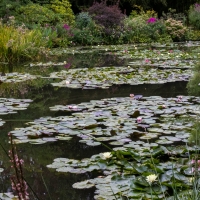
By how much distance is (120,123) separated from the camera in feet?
11.8

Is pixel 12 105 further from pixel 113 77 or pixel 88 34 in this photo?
pixel 88 34

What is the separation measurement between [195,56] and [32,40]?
4.10m

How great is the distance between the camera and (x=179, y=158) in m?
2.64

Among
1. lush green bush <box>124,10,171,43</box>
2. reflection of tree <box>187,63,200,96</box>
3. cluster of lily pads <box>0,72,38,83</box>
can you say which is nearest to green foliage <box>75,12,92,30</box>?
lush green bush <box>124,10,171,43</box>

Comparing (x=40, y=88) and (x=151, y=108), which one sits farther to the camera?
(x=40, y=88)

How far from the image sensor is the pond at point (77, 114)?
2.55m

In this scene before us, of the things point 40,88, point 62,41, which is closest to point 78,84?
point 40,88

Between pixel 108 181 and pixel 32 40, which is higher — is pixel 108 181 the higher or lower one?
the lower one

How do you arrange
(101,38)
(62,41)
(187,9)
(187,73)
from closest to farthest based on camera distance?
(187,73)
(62,41)
(101,38)
(187,9)

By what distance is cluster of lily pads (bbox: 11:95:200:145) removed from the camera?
125 inches

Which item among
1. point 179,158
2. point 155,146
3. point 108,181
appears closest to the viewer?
point 108,181

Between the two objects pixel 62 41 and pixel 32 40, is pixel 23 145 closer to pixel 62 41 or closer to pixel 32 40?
pixel 32 40

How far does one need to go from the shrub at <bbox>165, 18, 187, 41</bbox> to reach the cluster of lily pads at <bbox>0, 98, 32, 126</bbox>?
561 inches

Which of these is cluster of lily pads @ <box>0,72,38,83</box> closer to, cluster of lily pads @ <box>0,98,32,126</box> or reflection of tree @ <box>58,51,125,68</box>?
cluster of lily pads @ <box>0,98,32,126</box>
